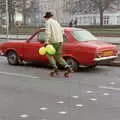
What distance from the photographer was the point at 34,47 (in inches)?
582

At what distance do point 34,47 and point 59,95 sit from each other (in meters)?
5.50

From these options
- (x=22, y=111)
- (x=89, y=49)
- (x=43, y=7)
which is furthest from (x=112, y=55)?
(x=43, y=7)

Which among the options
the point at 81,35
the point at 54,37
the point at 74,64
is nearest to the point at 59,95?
the point at 54,37

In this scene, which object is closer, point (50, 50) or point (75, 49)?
point (50, 50)

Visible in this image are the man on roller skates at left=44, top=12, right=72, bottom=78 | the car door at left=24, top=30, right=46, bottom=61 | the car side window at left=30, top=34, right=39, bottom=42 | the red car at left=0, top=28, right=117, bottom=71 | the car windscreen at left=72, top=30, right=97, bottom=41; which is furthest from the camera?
the car side window at left=30, top=34, right=39, bottom=42

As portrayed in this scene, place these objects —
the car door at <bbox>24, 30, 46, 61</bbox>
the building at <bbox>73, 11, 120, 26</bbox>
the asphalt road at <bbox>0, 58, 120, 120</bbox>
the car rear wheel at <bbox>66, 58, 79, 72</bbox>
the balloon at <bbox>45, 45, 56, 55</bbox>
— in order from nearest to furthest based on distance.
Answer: the asphalt road at <bbox>0, 58, 120, 120</bbox>
the balloon at <bbox>45, 45, 56, 55</bbox>
the car rear wheel at <bbox>66, 58, 79, 72</bbox>
the car door at <bbox>24, 30, 46, 61</bbox>
the building at <bbox>73, 11, 120, 26</bbox>

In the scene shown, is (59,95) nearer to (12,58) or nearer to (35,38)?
(35,38)

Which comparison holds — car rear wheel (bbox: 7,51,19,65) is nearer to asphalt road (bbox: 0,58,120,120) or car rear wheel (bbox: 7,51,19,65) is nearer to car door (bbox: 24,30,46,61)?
car door (bbox: 24,30,46,61)

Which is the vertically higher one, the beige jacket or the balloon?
the beige jacket

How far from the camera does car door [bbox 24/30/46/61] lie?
14674 mm

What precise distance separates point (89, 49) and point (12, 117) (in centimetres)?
633

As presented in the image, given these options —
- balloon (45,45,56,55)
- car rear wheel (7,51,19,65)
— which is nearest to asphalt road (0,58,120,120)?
balloon (45,45,56,55)

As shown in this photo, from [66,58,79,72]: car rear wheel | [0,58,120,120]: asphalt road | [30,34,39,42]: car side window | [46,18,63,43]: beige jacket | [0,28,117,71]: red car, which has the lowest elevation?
[0,58,120,120]: asphalt road

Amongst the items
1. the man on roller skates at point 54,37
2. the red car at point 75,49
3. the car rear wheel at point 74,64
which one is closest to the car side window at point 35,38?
the red car at point 75,49
